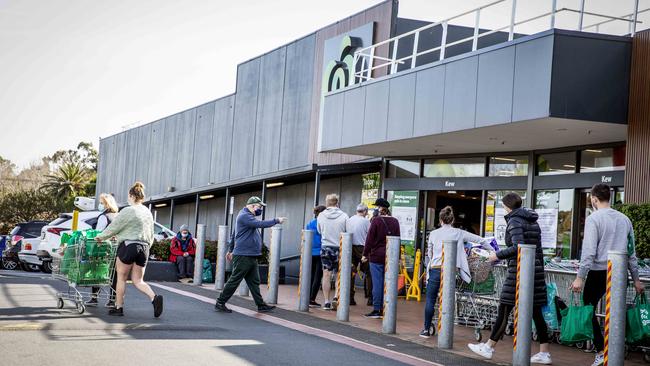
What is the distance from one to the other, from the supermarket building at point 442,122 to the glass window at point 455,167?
0.03m

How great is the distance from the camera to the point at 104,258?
11898 mm

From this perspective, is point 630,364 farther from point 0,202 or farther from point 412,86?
point 0,202

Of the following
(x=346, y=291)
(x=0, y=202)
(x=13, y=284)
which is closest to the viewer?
(x=346, y=291)

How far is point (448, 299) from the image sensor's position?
432 inches

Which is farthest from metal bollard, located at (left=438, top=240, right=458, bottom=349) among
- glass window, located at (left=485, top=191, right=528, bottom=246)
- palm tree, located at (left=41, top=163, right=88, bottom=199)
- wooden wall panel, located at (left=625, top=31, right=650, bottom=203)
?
palm tree, located at (left=41, top=163, right=88, bottom=199)

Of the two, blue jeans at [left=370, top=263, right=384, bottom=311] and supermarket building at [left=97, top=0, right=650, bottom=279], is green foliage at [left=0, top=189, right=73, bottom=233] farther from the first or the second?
blue jeans at [left=370, top=263, right=384, bottom=311]

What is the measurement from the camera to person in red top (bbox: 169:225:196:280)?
850 inches

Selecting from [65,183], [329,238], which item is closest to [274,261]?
[329,238]

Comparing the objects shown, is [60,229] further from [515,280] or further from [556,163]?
[515,280]

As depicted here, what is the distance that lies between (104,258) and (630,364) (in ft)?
22.7

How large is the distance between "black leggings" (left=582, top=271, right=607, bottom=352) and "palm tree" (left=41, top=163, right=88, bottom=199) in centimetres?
7765

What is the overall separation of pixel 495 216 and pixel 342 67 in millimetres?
6955

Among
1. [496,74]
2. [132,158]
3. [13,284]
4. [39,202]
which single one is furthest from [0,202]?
[496,74]

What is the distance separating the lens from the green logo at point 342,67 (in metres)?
23.3
